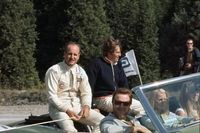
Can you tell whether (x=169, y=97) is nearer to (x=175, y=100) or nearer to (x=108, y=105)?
(x=175, y=100)

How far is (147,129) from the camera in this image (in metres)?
5.16

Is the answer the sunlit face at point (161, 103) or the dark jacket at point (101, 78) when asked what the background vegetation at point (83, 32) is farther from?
the sunlit face at point (161, 103)

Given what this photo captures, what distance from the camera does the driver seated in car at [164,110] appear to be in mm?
4957

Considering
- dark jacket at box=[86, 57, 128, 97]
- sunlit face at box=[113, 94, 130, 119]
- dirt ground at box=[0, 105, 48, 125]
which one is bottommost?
dirt ground at box=[0, 105, 48, 125]

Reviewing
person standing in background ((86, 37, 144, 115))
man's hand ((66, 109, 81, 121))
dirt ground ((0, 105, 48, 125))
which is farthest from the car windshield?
dirt ground ((0, 105, 48, 125))

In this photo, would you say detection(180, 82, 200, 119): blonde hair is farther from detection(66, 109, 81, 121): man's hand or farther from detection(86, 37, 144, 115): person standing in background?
detection(86, 37, 144, 115): person standing in background

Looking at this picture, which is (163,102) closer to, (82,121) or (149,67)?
(82,121)

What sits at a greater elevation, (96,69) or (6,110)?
(96,69)

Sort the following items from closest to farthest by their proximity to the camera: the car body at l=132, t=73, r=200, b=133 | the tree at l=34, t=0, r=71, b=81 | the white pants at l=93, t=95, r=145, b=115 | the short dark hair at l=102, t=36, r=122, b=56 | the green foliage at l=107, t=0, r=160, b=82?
the car body at l=132, t=73, r=200, b=133 → the white pants at l=93, t=95, r=145, b=115 → the short dark hair at l=102, t=36, r=122, b=56 → the tree at l=34, t=0, r=71, b=81 → the green foliage at l=107, t=0, r=160, b=82

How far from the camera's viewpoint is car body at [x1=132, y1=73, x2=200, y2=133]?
487cm

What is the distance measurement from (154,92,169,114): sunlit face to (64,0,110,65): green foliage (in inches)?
780

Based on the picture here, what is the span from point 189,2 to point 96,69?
72.1 feet

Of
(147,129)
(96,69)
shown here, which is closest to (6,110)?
(96,69)

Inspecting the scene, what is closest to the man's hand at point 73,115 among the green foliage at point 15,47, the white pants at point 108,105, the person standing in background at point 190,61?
the white pants at point 108,105
